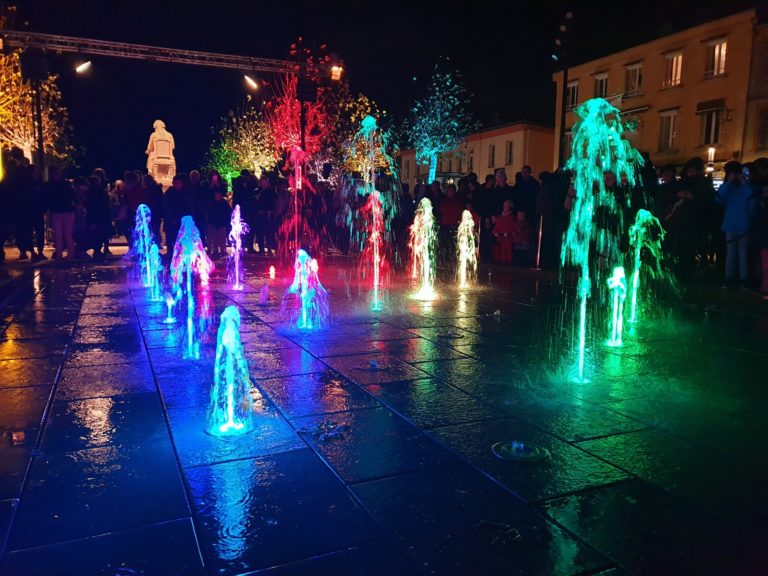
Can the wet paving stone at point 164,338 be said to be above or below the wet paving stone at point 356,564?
above

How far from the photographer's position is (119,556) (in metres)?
2.47

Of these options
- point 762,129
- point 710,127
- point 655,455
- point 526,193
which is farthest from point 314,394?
point 710,127

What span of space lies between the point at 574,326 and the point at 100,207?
41.5 ft

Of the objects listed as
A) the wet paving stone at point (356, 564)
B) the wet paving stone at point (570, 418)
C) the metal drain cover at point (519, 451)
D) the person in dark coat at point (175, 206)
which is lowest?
the wet paving stone at point (356, 564)

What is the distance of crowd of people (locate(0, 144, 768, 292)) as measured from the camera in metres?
10.1

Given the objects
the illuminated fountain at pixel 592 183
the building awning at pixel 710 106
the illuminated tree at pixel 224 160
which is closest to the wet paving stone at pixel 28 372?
the illuminated fountain at pixel 592 183

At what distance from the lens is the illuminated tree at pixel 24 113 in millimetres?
24719

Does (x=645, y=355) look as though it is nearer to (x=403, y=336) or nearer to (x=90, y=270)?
(x=403, y=336)

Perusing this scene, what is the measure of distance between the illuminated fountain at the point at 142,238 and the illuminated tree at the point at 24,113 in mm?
10152

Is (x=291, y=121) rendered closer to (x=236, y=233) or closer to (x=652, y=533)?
(x=236, y=233)

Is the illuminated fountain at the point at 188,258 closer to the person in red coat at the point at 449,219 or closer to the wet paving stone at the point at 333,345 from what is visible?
the wet paving stone at the point at 333,345

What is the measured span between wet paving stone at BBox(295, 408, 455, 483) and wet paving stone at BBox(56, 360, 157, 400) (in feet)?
5.20

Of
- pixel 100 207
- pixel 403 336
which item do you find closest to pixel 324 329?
pixel 403 336

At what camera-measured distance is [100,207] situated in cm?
1541
